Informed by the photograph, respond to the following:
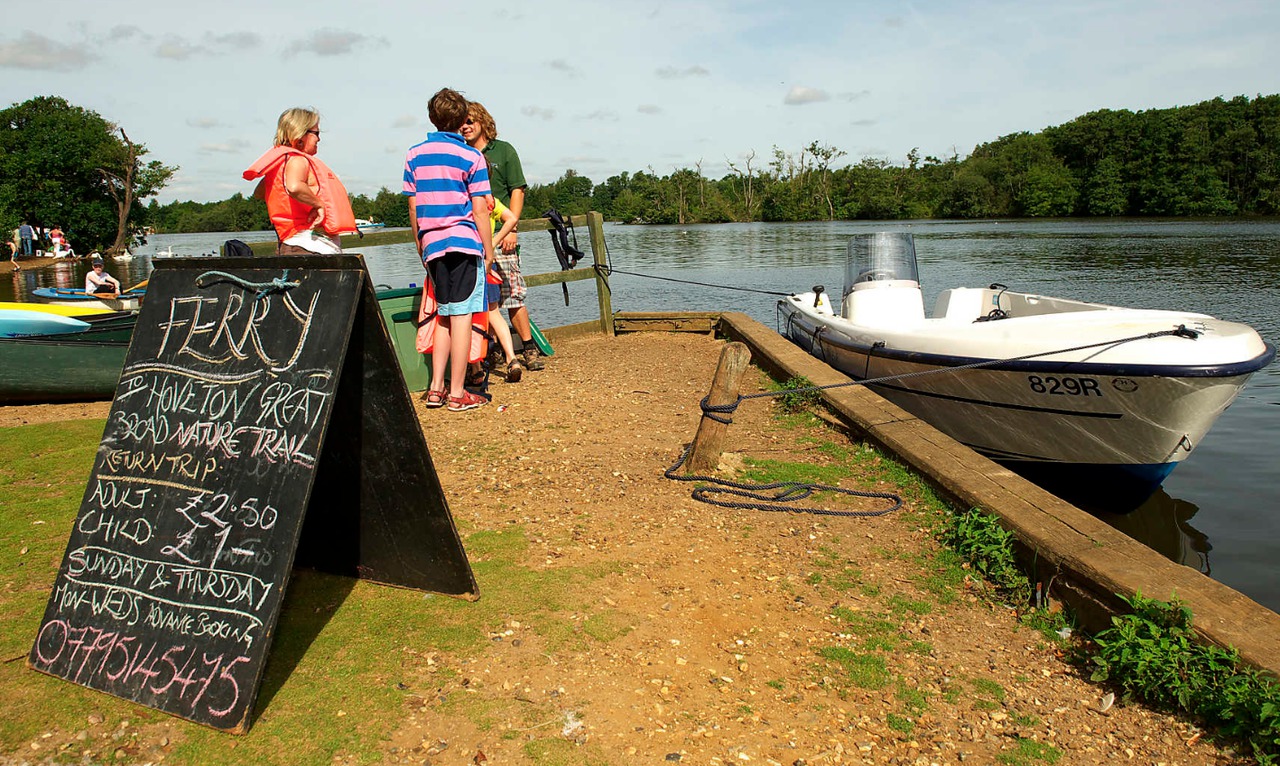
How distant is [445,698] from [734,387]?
8.60ft

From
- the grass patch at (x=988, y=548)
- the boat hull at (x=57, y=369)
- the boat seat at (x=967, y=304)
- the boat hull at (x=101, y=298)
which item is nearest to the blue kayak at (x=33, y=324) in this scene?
the boat hull at (x=57, y=369)

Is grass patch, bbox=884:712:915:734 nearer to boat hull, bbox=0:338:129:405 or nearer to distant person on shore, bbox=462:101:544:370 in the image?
distant person on shore, bbox=462:101:544:370

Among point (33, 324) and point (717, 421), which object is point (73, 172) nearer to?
point (33, 324)

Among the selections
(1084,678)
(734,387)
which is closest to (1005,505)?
(1084,678)

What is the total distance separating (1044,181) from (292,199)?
93468 millimetres

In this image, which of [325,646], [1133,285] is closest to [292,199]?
[325,646]

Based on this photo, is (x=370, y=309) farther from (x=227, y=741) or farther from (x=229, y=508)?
(x=227, y=741)

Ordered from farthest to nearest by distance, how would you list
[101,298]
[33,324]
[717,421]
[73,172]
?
[73,172]
[101,298]
[33,324]
[717,421]

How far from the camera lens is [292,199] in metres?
5.22

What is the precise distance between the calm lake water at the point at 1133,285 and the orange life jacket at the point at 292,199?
495 cm

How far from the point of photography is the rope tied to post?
286 cm

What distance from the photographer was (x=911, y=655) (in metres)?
3.13

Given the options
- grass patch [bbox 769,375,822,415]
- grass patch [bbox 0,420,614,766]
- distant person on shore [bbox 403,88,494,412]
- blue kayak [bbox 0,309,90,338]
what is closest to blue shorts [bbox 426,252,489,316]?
distant person on shore [bbox 403,88,494,412]

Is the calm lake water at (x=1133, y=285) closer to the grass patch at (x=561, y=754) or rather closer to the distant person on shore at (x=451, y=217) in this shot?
the distant person on shore at (x=451, y=217)
